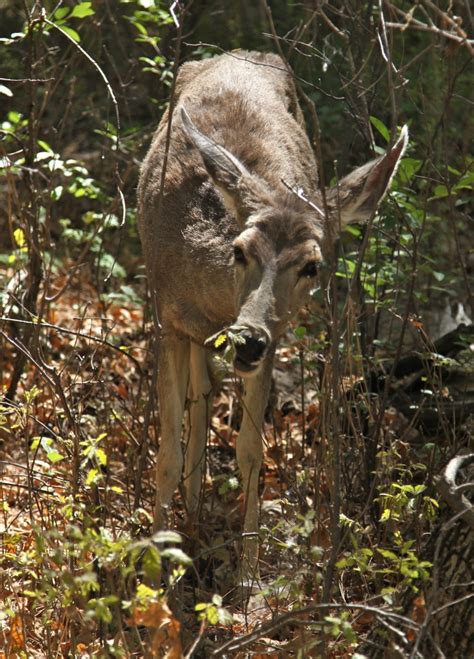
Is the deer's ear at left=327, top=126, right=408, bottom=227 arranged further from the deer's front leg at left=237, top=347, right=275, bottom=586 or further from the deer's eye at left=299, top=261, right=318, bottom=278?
the deer's front leg at left=237, top=347, right=275, bottom=586

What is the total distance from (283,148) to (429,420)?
7.20 ft

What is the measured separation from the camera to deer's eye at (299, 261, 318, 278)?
6062mm

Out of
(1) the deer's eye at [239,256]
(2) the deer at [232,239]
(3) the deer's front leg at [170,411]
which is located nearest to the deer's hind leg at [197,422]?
(2) the deer at [232,239]

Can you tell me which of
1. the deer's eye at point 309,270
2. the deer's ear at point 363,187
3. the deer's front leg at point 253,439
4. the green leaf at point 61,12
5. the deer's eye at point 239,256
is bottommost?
the deer's front leg at point 253,439

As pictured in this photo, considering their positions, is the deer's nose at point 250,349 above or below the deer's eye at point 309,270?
below

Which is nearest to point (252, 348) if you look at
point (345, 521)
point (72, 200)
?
point (345, 521)

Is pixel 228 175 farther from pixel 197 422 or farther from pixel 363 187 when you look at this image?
pixel 197 422

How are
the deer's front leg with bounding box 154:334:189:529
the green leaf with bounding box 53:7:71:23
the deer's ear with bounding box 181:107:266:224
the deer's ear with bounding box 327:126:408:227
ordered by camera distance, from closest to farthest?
the deer's ear with bounding box 327:126:408:227, the green leaf with bounding box 53:7:71:23, the deer's ear with bounding box 181:107:266:224, the deer's front leg with bounding box 154:334:189:529

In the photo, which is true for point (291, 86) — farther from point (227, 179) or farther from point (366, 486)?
point (366, 486)

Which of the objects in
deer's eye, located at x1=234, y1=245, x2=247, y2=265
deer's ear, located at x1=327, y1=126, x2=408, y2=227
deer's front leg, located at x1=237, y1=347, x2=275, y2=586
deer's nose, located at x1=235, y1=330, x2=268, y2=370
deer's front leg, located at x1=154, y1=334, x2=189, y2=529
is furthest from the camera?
deer's front leg, located at x1=154, y1=334, x2=189, y2=529

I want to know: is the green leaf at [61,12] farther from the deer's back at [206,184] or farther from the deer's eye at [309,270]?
the deer's eye at [309,270]

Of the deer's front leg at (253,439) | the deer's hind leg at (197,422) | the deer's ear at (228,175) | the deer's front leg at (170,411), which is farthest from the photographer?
the deer's hind leg at (197,422)

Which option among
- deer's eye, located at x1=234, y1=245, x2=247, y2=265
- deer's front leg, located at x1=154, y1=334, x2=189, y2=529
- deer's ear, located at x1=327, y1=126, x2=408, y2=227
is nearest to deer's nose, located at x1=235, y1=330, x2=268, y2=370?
deer's eye, located at x1=234, y1=245, x2=247, y2=265

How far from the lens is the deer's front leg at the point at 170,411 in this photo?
6.69 metres
